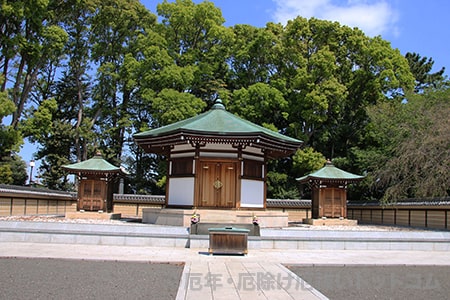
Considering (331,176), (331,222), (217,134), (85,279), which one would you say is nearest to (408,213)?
(331,222)

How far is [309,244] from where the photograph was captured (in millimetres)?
12102

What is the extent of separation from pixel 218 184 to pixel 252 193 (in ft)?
5.33

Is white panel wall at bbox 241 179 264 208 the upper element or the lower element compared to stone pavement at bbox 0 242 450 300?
upper

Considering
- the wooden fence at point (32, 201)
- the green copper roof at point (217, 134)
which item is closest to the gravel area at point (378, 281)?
the green copper roof at point (217, 134)

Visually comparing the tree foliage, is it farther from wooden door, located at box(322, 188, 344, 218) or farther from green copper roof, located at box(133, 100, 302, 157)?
green copper roof, located at box(133, 100, 302, 157)

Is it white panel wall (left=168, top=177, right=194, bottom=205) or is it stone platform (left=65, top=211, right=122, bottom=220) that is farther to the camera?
stone platform (left=65, top=211, right=122, bottom=220)

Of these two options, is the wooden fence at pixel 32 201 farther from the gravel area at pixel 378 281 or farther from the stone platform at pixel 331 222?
the gravel area at pixel 378 281

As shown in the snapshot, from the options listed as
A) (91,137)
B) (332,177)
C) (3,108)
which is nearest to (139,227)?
(332,177)

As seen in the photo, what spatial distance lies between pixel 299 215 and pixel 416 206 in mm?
9745

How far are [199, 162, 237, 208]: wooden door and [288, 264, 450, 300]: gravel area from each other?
7.20 m

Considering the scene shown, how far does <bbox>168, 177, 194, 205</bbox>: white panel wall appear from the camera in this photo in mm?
16094

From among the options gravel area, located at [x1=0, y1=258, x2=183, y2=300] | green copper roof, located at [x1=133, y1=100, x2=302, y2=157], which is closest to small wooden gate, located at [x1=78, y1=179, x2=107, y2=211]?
green copper roof, located at [x1=133, y1=100, x2=302, y2=157]

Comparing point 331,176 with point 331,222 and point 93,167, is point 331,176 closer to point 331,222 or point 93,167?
point 331,222

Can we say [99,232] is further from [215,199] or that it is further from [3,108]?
[3,108]
